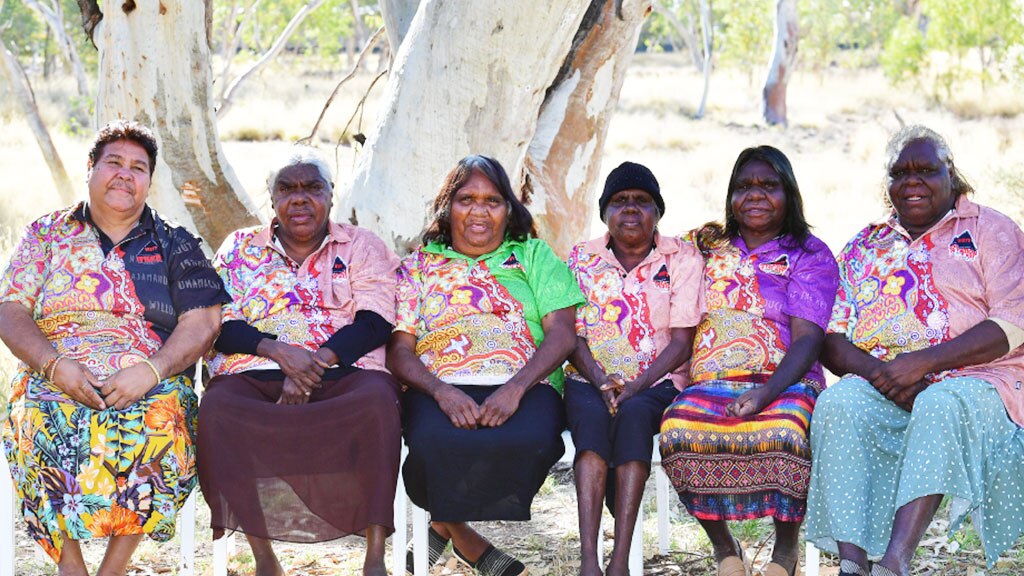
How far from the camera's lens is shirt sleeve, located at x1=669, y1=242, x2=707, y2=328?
4203mm

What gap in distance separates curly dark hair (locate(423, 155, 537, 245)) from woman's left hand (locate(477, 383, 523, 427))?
66 cm

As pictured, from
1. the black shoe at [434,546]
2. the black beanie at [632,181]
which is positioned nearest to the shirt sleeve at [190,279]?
the black shoe at [434,546]

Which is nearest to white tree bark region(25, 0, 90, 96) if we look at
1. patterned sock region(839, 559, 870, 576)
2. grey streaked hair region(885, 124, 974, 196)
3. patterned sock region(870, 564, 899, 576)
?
grey streaked hair region(885, 124, 974, 196)

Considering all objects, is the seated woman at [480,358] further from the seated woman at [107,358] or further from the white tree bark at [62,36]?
the white tree bark at [62,36]

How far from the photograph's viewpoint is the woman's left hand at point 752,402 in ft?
12.5

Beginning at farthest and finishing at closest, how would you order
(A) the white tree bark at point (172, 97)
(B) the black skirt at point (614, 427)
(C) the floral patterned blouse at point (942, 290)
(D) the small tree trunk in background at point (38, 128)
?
(D) the small tree trunk in background at point (38, 128) → (A) the white tree bark at point (172, 97) → (C) the floral patterned blouse at point (942, 290) → (B) the black skirt at point (614, 427)

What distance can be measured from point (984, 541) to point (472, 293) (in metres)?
1.94

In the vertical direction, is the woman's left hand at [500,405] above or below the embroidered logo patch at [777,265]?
below

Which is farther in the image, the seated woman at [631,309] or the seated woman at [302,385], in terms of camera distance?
the seated woman at [631,309]

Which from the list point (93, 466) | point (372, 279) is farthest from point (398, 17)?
point (93, 466)

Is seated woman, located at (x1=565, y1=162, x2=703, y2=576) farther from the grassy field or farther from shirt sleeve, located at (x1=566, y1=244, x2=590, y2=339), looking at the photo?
the grassy field

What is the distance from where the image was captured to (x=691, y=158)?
59.2 feet

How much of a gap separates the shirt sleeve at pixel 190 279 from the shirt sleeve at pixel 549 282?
3.68 ft

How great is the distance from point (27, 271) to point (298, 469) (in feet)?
3.94
